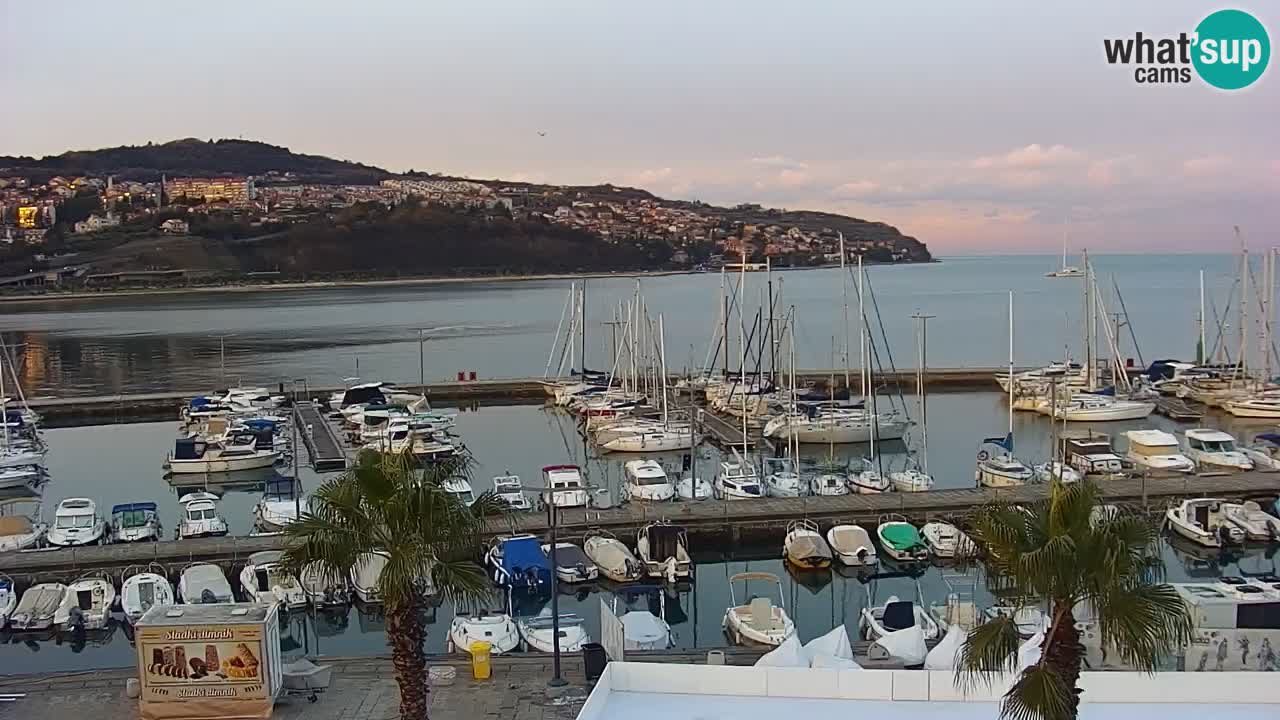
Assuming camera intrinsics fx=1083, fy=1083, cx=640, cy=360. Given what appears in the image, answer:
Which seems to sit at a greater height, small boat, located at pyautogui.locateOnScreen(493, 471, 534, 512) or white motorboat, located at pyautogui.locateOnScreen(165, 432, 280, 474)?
small boat, located at pyautogui.locateOnScreen(493, 471, 534, 512)

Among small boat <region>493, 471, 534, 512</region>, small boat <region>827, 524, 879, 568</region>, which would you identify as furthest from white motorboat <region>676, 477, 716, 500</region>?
small boat <region>827, 524, 879, 568</region>

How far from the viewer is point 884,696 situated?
991 centimetres

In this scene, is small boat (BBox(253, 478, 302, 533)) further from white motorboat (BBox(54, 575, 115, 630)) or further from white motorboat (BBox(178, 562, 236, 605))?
white motorboat (BBox(54, 575, 115, 630))

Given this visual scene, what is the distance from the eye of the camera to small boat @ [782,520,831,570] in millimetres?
22422

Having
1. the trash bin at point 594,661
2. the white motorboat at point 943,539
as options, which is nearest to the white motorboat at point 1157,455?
the white motorboat at point 943,539

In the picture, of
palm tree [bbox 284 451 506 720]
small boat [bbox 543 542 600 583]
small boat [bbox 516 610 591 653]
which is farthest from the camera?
small boat [bbox 543 542 600 583]

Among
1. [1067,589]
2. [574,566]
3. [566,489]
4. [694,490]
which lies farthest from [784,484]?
[1067,589]

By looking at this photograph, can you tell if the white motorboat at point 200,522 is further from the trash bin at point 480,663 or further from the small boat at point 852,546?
the small boat at point 852,546

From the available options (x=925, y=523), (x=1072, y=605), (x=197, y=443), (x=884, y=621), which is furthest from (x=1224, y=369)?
(x=1072, y=605)

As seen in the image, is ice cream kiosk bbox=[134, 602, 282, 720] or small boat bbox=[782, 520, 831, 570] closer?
ice cream kiosk bbox=[134, 602, 282, 720]

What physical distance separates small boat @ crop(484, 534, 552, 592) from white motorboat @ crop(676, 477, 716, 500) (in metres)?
6.25

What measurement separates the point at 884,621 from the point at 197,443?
1051 inches

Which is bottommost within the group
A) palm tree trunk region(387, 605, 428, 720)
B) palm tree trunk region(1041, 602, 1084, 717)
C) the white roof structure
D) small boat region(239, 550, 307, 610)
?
small boat region(239, 550, 307, 610)

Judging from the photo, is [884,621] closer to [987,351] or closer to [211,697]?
[211,697]
